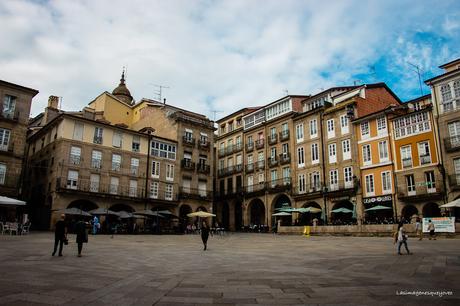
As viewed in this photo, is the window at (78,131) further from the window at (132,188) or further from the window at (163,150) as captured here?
the window at (163,150)

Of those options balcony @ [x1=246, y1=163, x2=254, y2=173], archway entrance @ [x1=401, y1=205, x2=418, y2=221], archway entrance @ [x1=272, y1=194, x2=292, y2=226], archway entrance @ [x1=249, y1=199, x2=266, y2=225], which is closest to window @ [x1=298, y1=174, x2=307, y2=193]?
archway entrance @ [x1=272, y1=194, x2=292, y2=226]

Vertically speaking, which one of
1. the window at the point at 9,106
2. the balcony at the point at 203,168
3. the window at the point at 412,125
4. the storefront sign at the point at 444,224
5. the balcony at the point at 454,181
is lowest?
the storefront sign at the point at 444,224

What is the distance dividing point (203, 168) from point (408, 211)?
25.2 metres

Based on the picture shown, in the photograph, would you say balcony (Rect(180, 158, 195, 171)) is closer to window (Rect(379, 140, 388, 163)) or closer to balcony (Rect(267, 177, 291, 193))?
balcony (Rect(267, 177, 291, 193))

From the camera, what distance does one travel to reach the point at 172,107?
54.4 meters

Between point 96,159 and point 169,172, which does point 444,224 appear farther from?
point 96,159

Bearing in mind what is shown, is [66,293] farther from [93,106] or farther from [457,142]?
[93,106]

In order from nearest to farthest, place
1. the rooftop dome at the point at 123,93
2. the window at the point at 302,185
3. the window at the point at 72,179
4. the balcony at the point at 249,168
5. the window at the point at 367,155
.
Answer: the window at the point at 72,179 → the window at the point at 367,155 → the window at the point at 302,185 → the balcony at the point at 249,168 → the rooftop dome at the point at 123,93

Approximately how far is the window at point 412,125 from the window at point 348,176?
5.84 metres

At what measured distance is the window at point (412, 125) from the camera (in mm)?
34031

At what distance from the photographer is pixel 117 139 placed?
4253 centimetres

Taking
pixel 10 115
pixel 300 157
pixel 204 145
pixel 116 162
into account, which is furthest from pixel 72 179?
pixel 300 157

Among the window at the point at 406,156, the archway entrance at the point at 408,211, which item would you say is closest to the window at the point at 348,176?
the window at the point at 406,156

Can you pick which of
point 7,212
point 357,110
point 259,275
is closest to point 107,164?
point 7,212
